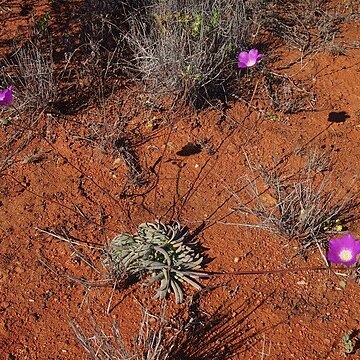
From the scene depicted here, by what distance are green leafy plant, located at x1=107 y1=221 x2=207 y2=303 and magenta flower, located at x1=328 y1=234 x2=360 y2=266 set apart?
2.00 ft

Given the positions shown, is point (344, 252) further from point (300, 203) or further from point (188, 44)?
point (188, 44)

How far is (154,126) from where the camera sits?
3346 mm

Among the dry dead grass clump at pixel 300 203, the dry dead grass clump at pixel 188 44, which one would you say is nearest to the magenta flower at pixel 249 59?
the dry dead grass clump at pixel 188 44

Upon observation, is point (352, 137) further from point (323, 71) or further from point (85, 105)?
point (85, 105)

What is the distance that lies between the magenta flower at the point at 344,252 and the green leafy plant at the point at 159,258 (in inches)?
24.0

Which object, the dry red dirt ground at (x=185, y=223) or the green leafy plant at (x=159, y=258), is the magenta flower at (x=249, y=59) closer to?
the dry red dirt ground at (x=185, y=223)

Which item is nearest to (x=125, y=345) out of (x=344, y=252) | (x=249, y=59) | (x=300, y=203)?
(x=344, y=252)

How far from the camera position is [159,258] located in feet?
8.53

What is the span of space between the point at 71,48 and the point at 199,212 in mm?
1592

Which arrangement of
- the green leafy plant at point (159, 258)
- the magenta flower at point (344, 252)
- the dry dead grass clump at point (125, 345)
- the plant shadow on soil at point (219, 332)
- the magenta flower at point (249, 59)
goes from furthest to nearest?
the magenta flower at point (249, 59)
the green leafy plant at point (159, 258)
the plant shadow on soil at point (219, 332)
the magenta flower at point (344, 252)
the dry dead grass clump at point (125, 345)

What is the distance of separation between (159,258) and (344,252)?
32.9 inches

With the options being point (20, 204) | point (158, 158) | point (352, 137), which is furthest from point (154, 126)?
point (352, 137)

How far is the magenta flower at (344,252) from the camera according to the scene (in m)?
2.21

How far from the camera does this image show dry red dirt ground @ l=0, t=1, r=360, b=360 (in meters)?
2.41
